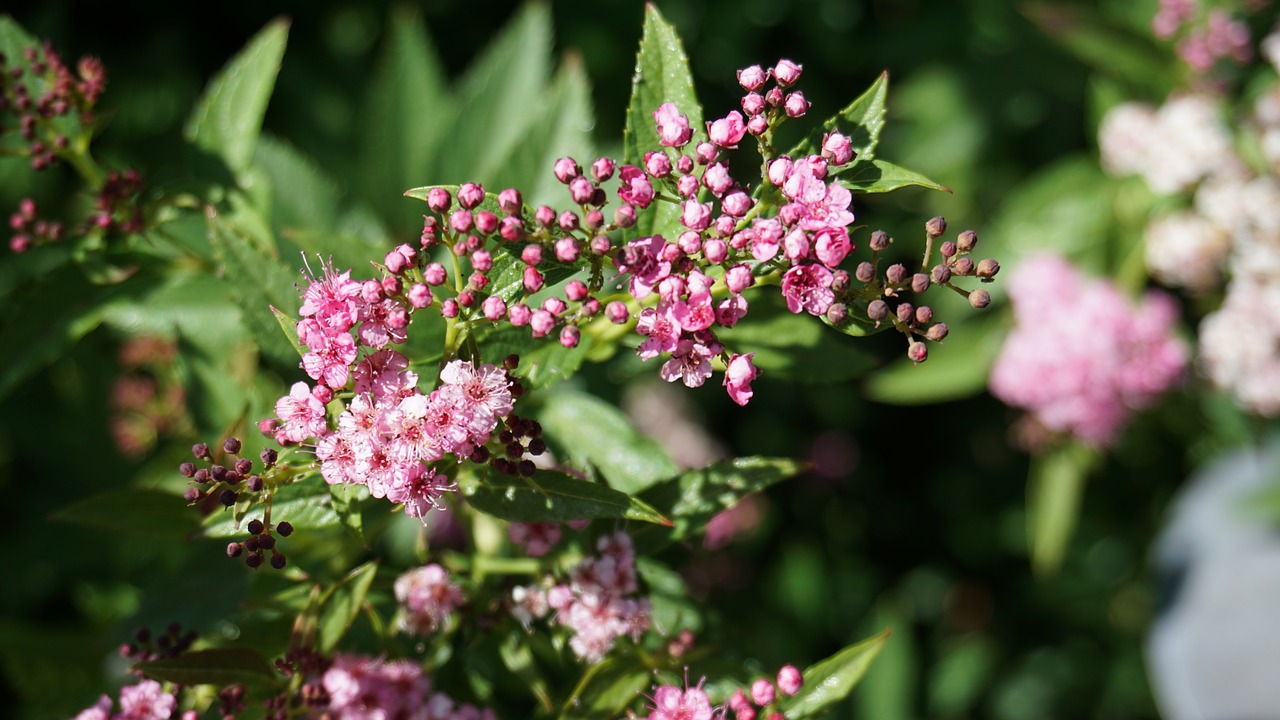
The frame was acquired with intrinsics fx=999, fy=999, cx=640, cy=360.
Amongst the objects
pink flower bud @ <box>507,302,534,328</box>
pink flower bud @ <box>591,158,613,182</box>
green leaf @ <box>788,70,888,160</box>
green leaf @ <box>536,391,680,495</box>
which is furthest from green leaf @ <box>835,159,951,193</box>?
green leaf @ <box>536,391,680,495</box>

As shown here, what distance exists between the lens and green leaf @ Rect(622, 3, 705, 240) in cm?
111

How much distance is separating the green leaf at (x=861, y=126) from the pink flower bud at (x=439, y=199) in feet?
1.19

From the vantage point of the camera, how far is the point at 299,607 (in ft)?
3.90

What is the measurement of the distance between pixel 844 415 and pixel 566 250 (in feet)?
6.35

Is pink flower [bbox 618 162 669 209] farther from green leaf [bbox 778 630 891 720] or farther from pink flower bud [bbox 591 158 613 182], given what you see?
green leaf [bbox 778 630 891 720]

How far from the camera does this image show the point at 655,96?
112cm

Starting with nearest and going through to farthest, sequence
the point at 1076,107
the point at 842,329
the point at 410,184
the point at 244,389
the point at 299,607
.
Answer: the point at 842,329 → the point at 299,607 → the point at 244,389 → the point at 410,184 → the point at 1076,107

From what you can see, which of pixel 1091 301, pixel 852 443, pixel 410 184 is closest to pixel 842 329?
pixel 410 184

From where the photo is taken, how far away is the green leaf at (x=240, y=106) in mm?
1466

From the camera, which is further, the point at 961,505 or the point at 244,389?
the point at 961,505

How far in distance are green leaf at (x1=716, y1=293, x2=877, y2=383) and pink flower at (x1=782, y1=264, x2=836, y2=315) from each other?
0.99 ft

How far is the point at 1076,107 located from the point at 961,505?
3.79 feet

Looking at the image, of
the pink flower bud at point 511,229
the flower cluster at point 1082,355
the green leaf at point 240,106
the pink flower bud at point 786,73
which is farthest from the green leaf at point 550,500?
the flower cluster at point 1082,355

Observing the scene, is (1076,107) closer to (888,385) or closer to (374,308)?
(888,385)
